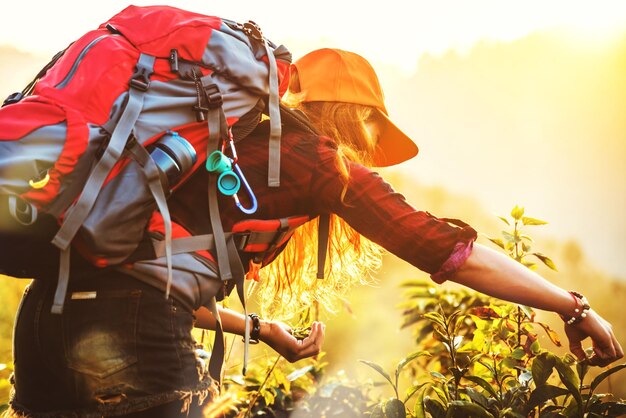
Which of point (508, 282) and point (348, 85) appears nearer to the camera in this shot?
point (508, 282)

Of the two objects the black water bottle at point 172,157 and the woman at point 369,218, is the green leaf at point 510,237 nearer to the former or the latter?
the woman at point 369,218

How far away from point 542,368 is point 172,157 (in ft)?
3.84

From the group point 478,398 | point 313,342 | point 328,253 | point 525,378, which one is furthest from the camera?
point 328,253

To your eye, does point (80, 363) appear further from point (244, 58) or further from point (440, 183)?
point (440, 183)

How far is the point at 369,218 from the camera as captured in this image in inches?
75.9

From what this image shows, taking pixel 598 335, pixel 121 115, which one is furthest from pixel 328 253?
pixel 121 115

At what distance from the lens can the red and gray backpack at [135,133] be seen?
1.64 metres

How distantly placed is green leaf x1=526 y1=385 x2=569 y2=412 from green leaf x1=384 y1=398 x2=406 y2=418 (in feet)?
1.12

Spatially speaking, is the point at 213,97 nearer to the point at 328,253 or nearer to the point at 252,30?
the point at 252,30

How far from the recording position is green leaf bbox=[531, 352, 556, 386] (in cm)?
215

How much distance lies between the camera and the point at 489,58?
8.84 meters

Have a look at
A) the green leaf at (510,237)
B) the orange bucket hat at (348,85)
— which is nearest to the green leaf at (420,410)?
the green leaf at (510,237)

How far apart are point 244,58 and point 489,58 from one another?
7.37 meters

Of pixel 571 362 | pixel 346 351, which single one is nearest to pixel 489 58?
pixel 346 351
